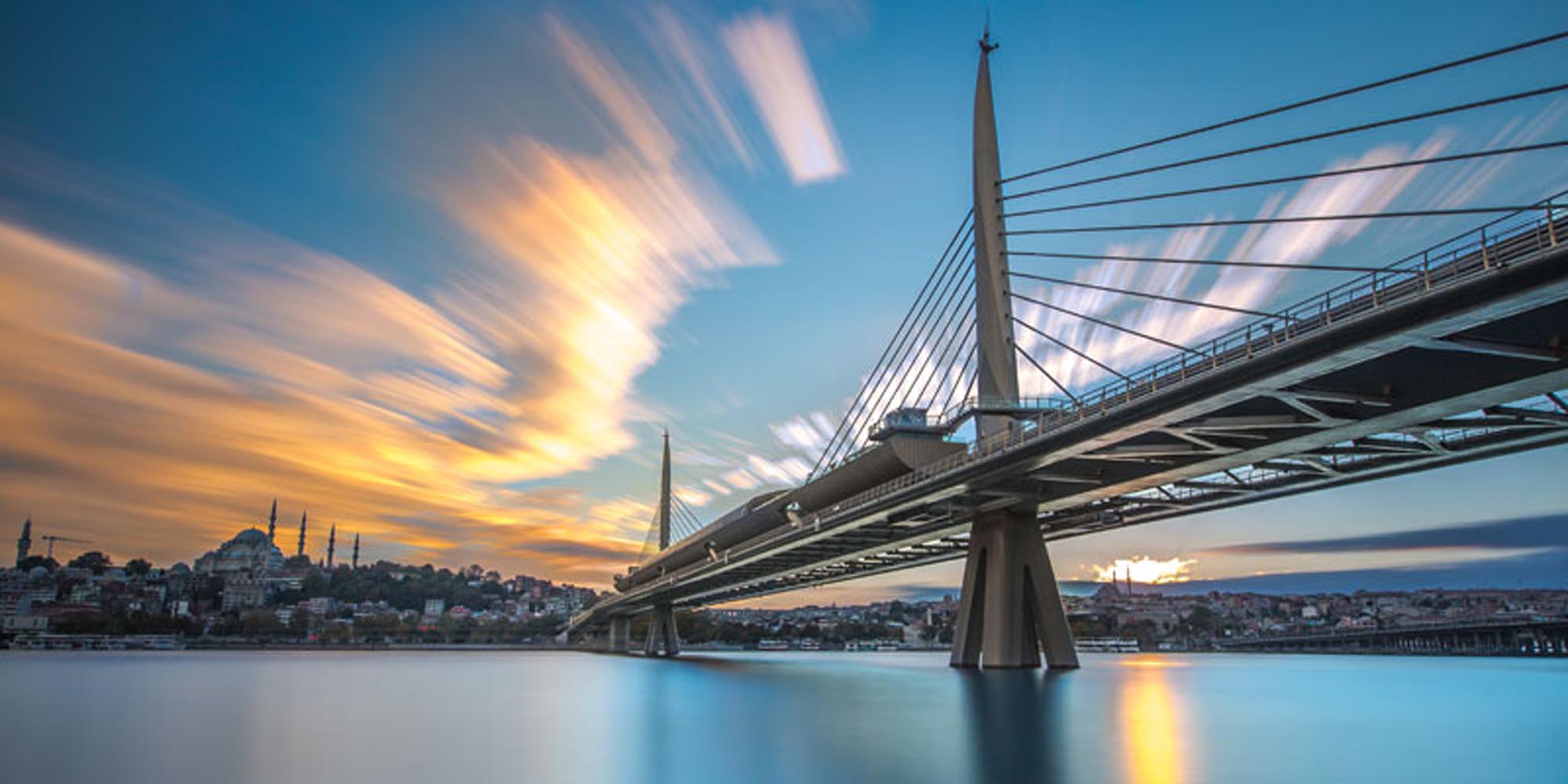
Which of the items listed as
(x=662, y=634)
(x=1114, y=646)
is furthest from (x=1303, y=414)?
(x=1114, y=646)

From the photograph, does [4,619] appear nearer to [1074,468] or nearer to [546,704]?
[546,704]

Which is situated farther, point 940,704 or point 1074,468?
point 1074,468

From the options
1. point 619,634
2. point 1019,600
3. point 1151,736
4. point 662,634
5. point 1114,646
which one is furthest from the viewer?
point 1114,646

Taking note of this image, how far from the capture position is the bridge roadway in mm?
22562

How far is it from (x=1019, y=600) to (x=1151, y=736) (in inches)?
1121

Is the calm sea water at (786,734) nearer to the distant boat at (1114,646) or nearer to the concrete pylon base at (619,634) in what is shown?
the concrete pylon base at (619,634)

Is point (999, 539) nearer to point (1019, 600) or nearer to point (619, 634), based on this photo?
point (1019, 600)

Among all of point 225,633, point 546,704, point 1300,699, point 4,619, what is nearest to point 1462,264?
point 1300,699

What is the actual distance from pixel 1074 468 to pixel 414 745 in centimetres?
3287

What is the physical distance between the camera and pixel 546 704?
33.1 m

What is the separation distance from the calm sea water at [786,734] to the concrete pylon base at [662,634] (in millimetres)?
80716

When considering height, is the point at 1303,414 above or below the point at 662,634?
above

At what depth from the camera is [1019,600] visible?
48750 millimetres

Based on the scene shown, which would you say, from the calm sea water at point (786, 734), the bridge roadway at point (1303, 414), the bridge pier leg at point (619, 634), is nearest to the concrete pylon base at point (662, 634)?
the bridge pier leg at point (619, 634)
